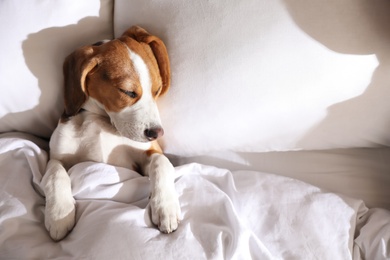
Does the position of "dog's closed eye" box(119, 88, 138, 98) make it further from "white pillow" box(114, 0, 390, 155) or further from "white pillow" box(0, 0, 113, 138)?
"white pillow" box(0, 0, 113, 138)

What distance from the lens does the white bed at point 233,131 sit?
2.72ft

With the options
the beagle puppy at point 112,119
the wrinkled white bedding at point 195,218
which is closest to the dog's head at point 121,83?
the beagle puppy at point 112,119

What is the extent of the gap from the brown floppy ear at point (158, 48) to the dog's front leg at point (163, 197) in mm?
223

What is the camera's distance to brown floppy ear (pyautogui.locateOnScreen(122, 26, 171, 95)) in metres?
0.96

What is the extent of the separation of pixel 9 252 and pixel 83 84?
1.38ft

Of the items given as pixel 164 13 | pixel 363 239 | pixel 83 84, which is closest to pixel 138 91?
pixel 83 84

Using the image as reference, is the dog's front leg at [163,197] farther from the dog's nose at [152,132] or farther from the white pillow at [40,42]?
the white pillow at [40,42]

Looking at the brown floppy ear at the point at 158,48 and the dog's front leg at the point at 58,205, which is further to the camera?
the brown floppy ear at the point at 158,48

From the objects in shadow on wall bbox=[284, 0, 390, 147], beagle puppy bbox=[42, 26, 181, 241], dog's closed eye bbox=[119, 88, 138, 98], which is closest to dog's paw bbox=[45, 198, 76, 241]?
beagle puppy bbox=[42, 26, 181, 241]

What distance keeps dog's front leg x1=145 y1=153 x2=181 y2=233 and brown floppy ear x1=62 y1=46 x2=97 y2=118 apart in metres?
0.25

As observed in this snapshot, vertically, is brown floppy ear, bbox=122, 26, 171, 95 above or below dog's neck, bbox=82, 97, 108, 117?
above

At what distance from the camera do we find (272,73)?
36.1 inches

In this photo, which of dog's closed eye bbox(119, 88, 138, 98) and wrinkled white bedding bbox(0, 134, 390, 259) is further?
dog's closed eye bbox(119, 88, 138, 98)

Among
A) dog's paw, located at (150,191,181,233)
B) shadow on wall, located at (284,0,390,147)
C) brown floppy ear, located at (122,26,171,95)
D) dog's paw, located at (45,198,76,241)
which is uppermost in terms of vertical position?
shadow on wall, located at (284,0,390,147)
